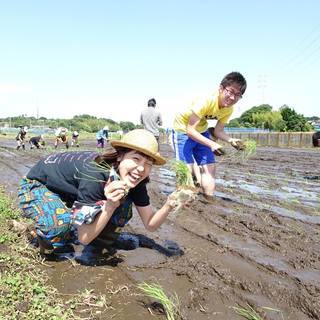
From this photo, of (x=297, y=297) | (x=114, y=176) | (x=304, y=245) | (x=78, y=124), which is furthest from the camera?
(x=78, y=124)

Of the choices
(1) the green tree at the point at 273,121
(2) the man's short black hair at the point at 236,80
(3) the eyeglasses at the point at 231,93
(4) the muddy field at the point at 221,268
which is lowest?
(1) the green tree at the point at 273,121

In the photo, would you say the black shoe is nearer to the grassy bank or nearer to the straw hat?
the grassy bank

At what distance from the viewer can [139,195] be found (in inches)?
130

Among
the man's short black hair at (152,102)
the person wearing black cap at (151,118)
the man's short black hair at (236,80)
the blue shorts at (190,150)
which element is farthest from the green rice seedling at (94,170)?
the man's short black hair at (152,102)

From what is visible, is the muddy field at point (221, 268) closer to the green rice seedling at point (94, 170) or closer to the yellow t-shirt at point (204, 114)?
the green rice seedling at point (94, 170)

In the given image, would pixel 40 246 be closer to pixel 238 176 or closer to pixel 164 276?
pixel 164 276

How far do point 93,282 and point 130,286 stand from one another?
277mm

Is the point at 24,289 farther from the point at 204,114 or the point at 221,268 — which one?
the point at 204,114

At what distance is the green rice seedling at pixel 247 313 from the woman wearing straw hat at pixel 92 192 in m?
0.82

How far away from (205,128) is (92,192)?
10.6 ft

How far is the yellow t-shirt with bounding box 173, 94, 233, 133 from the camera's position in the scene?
5.42 meters

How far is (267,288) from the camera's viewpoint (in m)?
2.78

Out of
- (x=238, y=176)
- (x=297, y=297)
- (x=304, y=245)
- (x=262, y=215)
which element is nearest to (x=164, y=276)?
(x=297, y=297)

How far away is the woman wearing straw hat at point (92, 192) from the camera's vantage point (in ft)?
9.23
